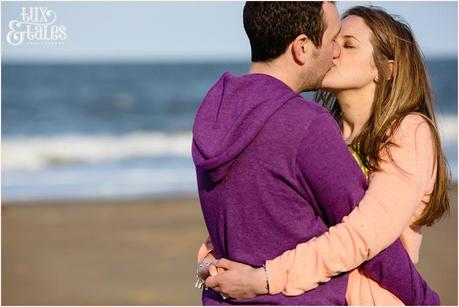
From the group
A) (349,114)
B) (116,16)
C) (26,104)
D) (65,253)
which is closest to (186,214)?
(65,253)

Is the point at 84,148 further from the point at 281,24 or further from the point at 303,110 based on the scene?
the point at 303,110

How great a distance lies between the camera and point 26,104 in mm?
26297

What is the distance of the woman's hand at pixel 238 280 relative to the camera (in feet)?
7.83

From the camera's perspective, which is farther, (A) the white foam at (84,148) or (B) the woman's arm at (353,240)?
(A) the white foam at (84,148)

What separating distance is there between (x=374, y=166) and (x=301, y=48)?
0.46 meters

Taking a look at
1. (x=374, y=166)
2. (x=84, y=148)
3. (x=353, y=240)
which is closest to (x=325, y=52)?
(x=374, y=166)

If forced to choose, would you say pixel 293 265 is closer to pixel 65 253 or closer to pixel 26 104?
pixel 65 253

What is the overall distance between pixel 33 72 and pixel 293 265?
38.0 m

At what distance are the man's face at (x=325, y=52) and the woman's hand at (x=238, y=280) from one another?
1.99 feet

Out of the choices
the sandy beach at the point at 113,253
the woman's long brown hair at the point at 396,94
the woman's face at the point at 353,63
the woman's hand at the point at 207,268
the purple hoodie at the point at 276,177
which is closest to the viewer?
the purple hoodie at the point at 276,177

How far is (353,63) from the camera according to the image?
9.23 ft

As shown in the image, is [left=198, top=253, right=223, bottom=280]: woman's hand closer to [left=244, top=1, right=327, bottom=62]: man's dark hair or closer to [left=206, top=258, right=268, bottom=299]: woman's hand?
[left=206, top=258, right=268, bottom=299]: woman's hand

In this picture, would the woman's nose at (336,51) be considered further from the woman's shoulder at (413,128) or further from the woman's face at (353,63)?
the woman's shoulder at (413,128)

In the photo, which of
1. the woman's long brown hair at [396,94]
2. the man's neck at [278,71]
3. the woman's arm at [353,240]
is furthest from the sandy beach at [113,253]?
the man's neck at [278,71]
